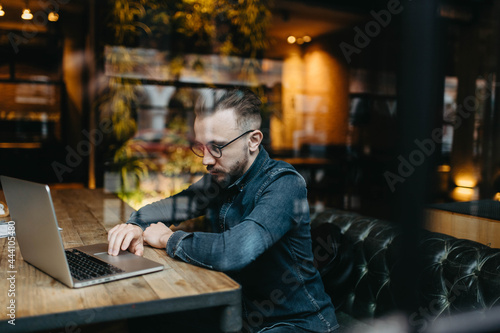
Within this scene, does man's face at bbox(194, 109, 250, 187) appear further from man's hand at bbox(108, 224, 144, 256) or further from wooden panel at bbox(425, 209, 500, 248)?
wooden panel at bbox(425, 209, 500, 248)

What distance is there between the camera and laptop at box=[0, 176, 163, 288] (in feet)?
3.38

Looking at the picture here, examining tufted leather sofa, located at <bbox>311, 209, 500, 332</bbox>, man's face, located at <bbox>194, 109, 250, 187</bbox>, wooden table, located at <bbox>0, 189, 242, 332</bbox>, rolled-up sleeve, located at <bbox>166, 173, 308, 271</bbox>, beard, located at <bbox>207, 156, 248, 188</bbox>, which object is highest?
man's face, located at <bbox>194, 109, 250, 187</bbox>

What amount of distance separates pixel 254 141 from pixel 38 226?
78cm

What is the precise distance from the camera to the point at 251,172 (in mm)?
1552

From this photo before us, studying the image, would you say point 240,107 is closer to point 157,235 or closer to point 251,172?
point 251,172

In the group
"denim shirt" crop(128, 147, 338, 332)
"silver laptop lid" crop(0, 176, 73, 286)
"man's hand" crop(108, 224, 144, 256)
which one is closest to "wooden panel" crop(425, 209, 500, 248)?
"denim shirt" crop(128, 147, 338, 332)

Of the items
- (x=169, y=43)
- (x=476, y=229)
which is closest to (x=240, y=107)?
(x=476, y=229)

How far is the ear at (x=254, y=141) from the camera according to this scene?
155cm

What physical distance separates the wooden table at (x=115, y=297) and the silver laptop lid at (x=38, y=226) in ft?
0.13

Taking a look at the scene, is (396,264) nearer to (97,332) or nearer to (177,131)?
(97,332)

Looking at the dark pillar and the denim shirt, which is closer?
the dark pillar

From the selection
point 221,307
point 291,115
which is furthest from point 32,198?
point 291,115

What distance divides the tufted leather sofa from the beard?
1.93 feet

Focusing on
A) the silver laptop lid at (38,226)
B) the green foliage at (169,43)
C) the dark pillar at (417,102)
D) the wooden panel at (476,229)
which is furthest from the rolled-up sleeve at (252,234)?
the green foliage at (169,43)
